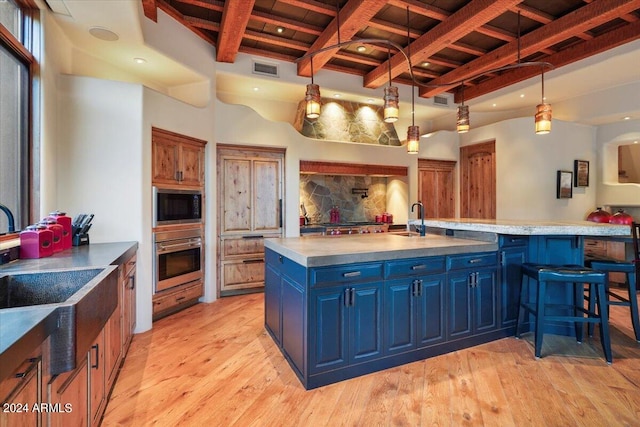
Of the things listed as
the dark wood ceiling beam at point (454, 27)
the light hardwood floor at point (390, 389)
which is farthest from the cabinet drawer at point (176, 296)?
the dark wood ceiling beam at point (454, 27)

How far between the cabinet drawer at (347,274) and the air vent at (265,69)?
3.56 m

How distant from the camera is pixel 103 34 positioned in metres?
2.99

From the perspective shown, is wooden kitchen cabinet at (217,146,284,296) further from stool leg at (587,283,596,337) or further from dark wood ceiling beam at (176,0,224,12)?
stool leg at (587,283,596,337)

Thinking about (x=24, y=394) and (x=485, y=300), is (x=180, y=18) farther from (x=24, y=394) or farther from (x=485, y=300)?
(x=485, y=300)

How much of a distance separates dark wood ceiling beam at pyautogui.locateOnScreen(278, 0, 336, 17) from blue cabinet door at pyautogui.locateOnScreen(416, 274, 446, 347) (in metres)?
2.99

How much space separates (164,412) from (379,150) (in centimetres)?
470

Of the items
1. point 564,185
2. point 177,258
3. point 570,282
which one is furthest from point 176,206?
point 564,185

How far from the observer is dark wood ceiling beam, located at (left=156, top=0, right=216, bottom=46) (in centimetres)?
337

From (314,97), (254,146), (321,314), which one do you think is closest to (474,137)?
(254,146)

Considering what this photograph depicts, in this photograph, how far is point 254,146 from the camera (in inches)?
179

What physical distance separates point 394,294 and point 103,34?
11.7 ft

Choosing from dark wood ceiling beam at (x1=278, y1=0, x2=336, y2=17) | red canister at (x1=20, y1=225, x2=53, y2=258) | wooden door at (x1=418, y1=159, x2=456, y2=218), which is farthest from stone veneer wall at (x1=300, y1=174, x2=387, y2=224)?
red canister at (x1=20, y1=225, x2=53, y2=258)

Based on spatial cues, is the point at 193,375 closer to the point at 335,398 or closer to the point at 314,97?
Answer: the point at 335,398

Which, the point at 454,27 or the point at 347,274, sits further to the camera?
the point at 454,27
